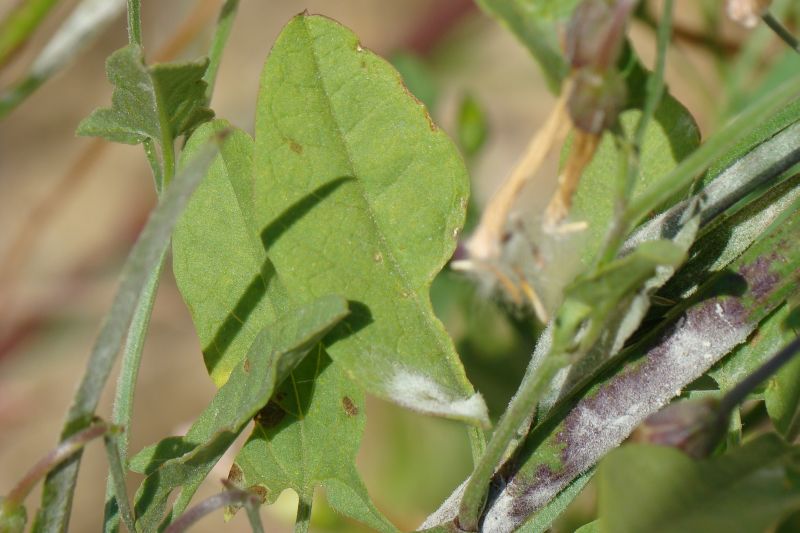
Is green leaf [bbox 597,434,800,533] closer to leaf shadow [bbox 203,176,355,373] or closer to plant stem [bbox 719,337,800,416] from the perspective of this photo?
plant stem [bbox 719,337,800,416]

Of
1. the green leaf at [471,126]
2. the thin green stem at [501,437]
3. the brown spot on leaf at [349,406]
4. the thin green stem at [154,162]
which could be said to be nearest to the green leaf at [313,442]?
the brown spot on leaf at [349,406]

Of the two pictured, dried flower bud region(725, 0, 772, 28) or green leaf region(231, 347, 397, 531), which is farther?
green leaf region(231, 347, 397, 531)

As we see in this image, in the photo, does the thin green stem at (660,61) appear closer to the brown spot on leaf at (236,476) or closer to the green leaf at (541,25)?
the green leaf at (541,25)

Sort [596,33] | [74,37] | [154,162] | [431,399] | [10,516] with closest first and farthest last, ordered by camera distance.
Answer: [596,33] → [10,516] → [431,399] → [154,162] → [74,37]

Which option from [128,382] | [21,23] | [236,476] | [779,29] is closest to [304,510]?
[236,476]

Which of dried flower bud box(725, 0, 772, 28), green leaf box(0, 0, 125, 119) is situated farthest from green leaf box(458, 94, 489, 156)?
dried flower bud box(725, 0, 772, 28)

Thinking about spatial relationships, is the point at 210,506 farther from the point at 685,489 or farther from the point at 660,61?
the point at 660,61
